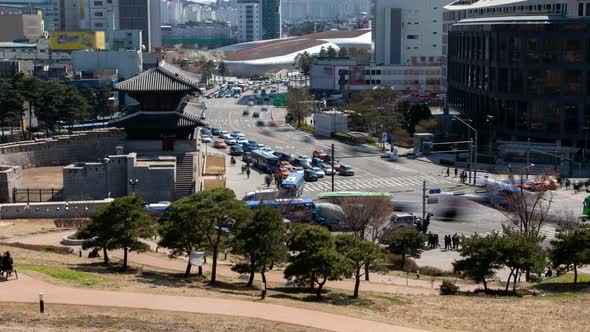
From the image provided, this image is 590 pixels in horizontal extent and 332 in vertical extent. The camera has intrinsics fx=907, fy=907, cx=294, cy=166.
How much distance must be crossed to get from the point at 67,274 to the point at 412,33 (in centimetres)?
13681

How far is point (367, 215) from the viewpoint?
5622cm

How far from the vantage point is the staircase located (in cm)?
6706

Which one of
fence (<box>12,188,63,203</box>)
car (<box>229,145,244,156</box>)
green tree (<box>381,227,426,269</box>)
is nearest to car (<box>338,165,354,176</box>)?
car (<box>229,145,244,156</box>)

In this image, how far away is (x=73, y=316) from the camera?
98.7 feet

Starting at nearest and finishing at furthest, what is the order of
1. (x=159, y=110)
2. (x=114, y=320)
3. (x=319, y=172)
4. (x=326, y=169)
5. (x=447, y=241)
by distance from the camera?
(x=114, y=320)
(x=447, y=241)
(x=159, y=110)
(x=319, y=172)
(x=326, y=169)

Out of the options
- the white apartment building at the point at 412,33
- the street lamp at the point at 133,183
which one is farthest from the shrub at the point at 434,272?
the white apartment building at the point at 412,33

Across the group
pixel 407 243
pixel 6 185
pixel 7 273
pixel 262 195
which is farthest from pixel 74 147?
pixel 7 273

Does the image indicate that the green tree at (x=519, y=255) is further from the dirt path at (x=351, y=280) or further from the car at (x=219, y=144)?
the car at (x=219, y=144)

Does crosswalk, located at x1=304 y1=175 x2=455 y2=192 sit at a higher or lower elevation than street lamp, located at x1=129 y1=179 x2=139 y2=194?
lower

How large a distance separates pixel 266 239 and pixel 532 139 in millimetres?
61534

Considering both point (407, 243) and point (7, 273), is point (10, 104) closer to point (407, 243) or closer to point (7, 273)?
point (407, 243)

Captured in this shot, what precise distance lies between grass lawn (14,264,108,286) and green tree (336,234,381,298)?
10196 mm

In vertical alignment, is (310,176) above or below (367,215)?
below

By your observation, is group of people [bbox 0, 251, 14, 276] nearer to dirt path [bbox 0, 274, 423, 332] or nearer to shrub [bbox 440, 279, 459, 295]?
dirt path [bbox 0, 274, 423, 332]
